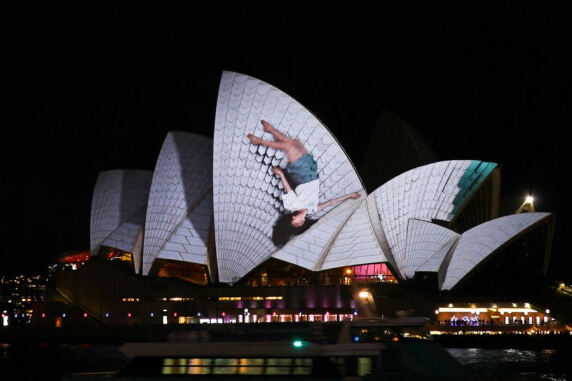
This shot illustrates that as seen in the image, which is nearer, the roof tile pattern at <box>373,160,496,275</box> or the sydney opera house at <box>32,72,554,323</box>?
the sydney opera house at <box>32,72,554,323</box>

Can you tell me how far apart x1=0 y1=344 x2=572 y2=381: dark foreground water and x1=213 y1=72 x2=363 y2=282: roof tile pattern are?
13207 millimetres

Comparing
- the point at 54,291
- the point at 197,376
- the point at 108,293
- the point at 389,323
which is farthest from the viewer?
the point at 54,291

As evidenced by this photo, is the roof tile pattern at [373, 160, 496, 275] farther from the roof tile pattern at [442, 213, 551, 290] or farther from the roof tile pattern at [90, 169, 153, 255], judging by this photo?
the roof tile pattern at [90, 169, 153, 255]

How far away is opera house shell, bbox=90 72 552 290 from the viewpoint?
4953 cm

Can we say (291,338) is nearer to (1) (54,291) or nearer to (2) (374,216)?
(2) (374,216)

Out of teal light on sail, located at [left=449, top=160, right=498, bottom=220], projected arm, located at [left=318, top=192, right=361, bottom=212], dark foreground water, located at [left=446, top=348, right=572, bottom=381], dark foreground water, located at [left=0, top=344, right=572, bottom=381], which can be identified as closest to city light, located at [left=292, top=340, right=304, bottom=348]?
dark foreground water, located at [left=0, top=344, right=572, bottom=381]

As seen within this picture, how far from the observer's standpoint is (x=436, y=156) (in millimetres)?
65188

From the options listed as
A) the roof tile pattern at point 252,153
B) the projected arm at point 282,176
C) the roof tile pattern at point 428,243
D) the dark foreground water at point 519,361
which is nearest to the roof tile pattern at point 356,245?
the roof tile pattern at point 428,243

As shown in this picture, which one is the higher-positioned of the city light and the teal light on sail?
the teal light on sail

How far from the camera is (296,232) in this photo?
5272 centimetres

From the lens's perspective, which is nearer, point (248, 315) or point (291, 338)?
point (291, 338)

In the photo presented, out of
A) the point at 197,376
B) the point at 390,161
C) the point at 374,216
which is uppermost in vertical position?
the point at 390,161

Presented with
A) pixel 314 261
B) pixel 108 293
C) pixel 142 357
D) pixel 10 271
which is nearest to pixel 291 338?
Result: pixel 142 357

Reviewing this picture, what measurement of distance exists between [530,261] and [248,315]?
20330mm
